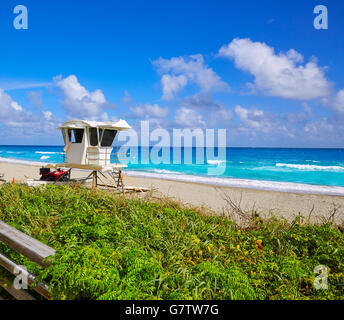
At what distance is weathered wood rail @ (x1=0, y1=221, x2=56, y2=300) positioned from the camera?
3013mm

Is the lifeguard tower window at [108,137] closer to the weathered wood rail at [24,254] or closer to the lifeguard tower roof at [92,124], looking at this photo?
the lifeguard tower roof at [92,124]

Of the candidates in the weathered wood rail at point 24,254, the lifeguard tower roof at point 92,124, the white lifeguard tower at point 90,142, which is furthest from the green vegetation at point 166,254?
the lifeguard tower roof at point 92,124

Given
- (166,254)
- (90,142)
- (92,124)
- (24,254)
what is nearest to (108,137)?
(90,142)

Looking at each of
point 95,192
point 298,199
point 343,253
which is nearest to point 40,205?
point 95,192

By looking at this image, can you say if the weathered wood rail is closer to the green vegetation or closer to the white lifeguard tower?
the green vegetation

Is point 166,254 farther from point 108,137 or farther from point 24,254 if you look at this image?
point 108,137

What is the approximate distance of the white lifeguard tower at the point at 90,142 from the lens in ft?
47.5

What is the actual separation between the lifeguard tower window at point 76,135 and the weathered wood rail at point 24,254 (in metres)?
11.3

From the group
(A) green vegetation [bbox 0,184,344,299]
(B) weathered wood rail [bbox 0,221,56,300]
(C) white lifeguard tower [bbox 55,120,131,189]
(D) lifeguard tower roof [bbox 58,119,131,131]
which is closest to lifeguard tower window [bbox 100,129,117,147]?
(C) white lifeguard tower [bbox 55,120,131,189]

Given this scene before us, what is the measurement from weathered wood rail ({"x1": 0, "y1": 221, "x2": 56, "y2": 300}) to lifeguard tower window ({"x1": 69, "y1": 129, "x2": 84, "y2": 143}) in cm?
1129
